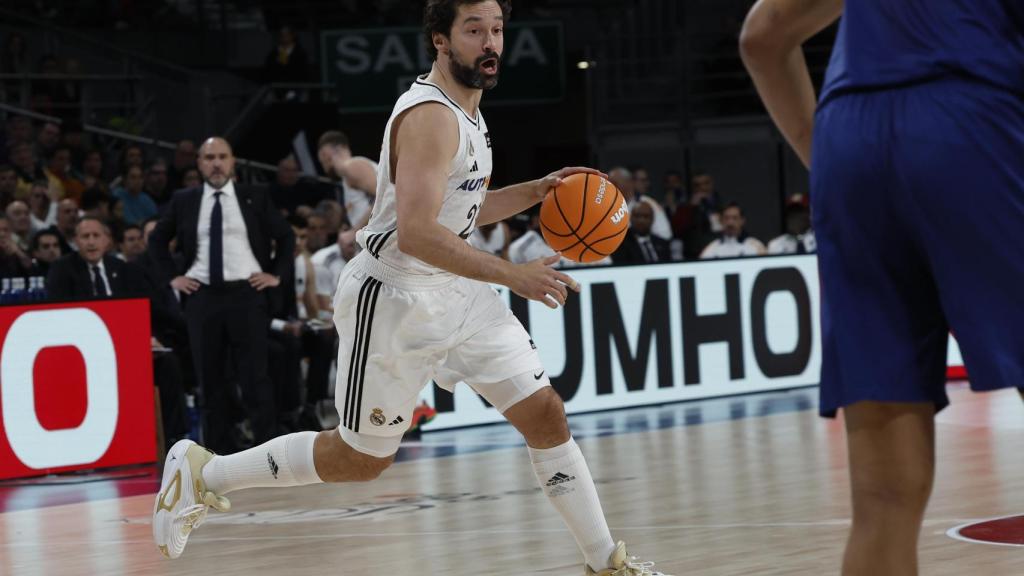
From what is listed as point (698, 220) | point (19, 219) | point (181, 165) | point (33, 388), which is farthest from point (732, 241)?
point (33, 388)

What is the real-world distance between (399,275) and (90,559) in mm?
2203

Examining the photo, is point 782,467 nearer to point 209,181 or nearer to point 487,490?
point 487,490

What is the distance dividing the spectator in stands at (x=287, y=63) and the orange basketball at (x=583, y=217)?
1385cm

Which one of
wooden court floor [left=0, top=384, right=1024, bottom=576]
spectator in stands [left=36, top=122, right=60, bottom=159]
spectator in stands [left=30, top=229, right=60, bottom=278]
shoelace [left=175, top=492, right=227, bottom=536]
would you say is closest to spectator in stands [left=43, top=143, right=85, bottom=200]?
spectator in stands [left=36, top=122, right=60, bottom=159]

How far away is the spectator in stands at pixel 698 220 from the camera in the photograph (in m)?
14.7

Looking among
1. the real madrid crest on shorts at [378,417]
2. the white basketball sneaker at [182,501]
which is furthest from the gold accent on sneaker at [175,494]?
the real madrid crest on shorts at [378,417]

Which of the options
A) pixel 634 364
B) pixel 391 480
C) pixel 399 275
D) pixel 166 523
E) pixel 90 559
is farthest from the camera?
pixel 634 364

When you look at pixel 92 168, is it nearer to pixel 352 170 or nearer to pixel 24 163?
pixel 24 163

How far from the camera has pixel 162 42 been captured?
65.5ft

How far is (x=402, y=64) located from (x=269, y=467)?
13.6m

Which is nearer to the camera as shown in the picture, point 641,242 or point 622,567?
point 622,567

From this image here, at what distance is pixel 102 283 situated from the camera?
9773mm

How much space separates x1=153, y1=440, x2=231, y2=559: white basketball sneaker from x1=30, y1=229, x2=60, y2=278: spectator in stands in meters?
5.82

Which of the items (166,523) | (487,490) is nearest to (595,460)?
(487,490)
